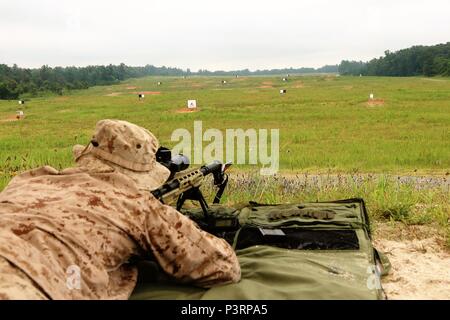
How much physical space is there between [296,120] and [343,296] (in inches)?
645

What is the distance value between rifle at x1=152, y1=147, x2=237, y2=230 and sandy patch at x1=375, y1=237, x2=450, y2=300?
4.09 feet

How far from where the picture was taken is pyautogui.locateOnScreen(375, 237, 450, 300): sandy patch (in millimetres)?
3369

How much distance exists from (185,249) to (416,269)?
185 centimetres

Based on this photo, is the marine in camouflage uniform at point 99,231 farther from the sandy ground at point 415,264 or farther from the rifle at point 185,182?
the sandy ground at point 415,264

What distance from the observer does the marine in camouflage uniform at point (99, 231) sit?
2273 mm

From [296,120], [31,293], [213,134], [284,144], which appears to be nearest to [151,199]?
[31,293]

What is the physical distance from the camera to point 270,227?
166 inches

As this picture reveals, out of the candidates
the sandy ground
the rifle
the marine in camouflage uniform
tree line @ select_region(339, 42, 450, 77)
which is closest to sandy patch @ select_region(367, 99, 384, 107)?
the sandy ground

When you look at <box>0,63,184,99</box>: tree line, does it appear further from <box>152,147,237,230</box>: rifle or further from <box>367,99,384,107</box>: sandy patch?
<box>152,147,237,230</box>: rifle

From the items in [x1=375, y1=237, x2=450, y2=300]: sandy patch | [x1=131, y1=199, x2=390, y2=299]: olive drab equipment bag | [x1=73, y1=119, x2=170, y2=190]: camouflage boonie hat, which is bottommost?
[x1=375, y1=237, x2=450, y2=300]: sandy patch

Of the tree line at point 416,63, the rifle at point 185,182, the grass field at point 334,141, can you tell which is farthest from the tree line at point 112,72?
the rifle at point 185,182

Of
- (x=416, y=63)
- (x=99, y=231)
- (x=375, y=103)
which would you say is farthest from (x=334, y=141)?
(x=416, y=63)

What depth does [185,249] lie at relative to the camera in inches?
107
